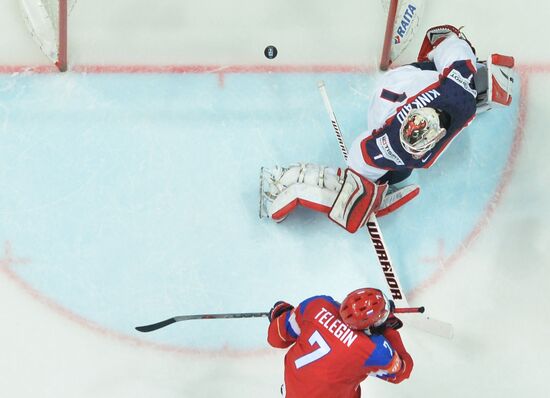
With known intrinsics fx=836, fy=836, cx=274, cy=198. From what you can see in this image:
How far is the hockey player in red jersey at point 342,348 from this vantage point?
327 cm

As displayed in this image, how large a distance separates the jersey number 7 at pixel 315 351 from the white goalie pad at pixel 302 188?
0.86 metres

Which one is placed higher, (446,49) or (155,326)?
(446,49)

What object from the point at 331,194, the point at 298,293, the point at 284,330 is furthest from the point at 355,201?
the point at 284,330

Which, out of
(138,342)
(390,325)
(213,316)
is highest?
(390,325)

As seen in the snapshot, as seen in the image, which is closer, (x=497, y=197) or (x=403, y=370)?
(x=403, y=370)

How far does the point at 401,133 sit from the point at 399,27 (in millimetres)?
992

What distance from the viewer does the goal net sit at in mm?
4281

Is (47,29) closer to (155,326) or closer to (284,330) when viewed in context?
(155,326)

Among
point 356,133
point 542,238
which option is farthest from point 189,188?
point 542,238

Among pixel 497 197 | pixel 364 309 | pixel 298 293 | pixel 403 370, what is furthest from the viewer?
pixel 497 197

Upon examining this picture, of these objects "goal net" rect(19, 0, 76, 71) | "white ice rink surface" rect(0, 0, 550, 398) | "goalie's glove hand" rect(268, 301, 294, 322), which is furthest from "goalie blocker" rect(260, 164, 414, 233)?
"goal net" rect(19, 0, 76, 71)

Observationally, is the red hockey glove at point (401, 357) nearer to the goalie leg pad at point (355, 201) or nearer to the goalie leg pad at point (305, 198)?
the goalie leg pad at point (355, 201)

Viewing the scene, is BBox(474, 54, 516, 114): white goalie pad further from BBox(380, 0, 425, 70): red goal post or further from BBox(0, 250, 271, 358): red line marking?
BBox(0, 250, 271, 358): red line marking

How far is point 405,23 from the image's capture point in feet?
14.2
